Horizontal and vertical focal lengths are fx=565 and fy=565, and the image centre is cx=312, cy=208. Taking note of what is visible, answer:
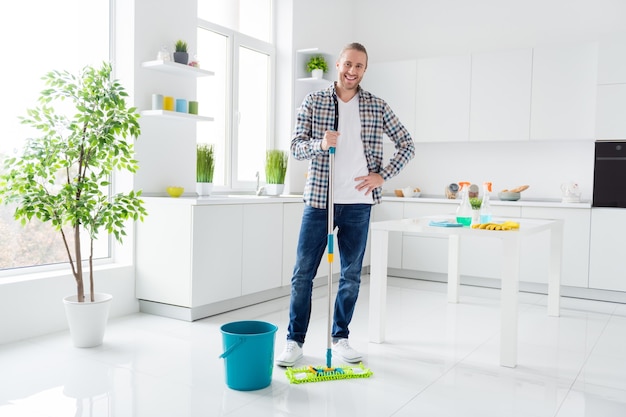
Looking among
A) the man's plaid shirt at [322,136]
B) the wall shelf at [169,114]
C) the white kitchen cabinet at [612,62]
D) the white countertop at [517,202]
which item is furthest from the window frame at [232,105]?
the white kitchen cabinet at [612,62]

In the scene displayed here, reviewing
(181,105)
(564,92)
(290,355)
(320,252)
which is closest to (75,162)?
(181,105)

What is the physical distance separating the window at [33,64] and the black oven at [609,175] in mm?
3909

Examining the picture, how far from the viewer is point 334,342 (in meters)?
2.95

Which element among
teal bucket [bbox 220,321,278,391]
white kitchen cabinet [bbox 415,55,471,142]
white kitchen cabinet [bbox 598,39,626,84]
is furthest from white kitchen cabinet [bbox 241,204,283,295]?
white kitchen cabinet [bbox 598,39,626,84]

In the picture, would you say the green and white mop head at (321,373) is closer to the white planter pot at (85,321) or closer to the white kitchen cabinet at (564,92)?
the white planter pot at (85,321)

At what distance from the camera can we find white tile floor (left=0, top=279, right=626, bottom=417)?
2.26 metres

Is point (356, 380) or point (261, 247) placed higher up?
point (261, 247)

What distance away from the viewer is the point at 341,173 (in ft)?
9.05

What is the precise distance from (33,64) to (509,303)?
9.94 feet

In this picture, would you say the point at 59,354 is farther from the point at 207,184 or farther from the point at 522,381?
the point at 522,381

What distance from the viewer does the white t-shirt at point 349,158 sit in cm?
275

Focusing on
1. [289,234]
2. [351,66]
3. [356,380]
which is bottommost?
[356,380]

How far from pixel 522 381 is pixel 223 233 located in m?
2.06

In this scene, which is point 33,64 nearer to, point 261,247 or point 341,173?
point 261,247
